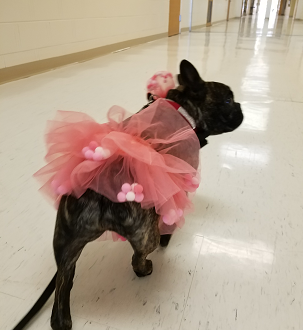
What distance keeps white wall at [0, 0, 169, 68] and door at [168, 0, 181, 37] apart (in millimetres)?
1401

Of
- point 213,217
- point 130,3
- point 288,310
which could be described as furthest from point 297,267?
point 130,3

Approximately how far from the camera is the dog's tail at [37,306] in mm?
673

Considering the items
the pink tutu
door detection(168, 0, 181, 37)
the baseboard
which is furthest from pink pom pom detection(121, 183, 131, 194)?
door detection(168, 0, 181, 37)

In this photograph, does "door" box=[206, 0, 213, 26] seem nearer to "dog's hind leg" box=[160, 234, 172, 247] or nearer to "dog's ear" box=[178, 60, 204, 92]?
"dog's ear" box=[178, 60, 204, 92]

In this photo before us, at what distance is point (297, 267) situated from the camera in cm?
87

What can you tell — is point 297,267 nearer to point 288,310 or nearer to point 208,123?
point 288,310

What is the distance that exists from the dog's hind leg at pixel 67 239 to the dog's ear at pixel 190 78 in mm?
469

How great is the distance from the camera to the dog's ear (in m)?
0.87

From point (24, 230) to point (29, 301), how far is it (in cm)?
28

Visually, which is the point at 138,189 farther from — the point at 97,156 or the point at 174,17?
the point at 174,17

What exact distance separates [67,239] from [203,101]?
54 cm

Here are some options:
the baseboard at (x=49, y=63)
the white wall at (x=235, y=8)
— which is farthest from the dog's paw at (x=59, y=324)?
the white wall at (x=235, y=8)

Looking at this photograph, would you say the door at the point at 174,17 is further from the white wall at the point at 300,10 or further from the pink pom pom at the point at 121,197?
the white wall at the point at 300,10

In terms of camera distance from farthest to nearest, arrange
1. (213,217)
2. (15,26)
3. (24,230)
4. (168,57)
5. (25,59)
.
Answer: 1. (168,57)
2. (25,59)
3. (15,26)
4. (213,217)
5. (24,230)
